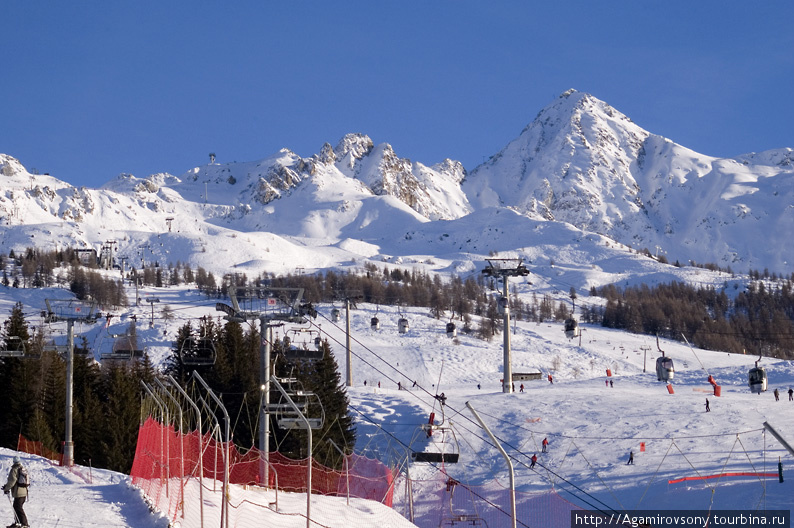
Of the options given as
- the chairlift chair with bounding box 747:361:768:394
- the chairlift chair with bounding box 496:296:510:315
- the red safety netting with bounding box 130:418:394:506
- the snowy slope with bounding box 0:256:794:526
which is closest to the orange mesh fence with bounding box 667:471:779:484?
the snowy slope with bounding box 0:256:794:526

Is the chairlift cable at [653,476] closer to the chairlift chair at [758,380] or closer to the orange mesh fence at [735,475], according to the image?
the orange mesh fence at [735,475]

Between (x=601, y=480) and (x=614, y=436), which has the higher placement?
(x=614, y=436)

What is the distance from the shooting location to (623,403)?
53.7 m

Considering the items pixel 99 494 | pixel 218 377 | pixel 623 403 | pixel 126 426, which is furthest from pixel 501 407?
pixel 99 494

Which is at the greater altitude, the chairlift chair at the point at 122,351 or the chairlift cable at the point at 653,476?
the chairlift chair at the point at 122,351

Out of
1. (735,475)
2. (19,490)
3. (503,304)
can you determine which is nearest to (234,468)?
(19,490)

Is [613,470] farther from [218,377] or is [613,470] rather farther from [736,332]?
[736,332]

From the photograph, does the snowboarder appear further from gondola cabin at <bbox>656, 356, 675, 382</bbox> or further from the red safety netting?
gondola cabin at <bbox>656, 356, 675, 382</bbox>

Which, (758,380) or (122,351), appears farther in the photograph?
(758,380)

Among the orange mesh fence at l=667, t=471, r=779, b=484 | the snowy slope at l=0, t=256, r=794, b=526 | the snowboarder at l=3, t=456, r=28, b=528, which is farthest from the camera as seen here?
the snowy slope at l=0, t=256, r=794, b=526

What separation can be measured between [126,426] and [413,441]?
15.0 m

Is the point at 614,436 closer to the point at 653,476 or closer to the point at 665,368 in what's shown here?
the point at 653,476

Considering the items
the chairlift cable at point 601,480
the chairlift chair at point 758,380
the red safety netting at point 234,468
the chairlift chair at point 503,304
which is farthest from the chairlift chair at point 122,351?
the chairlift chair at point 758,380

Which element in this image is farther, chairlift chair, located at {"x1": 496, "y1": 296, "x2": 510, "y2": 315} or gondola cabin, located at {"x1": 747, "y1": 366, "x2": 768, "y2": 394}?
chairlift chair, located at {"x1": 496, "y1": 296, "x2": 510, "y2": 315}
